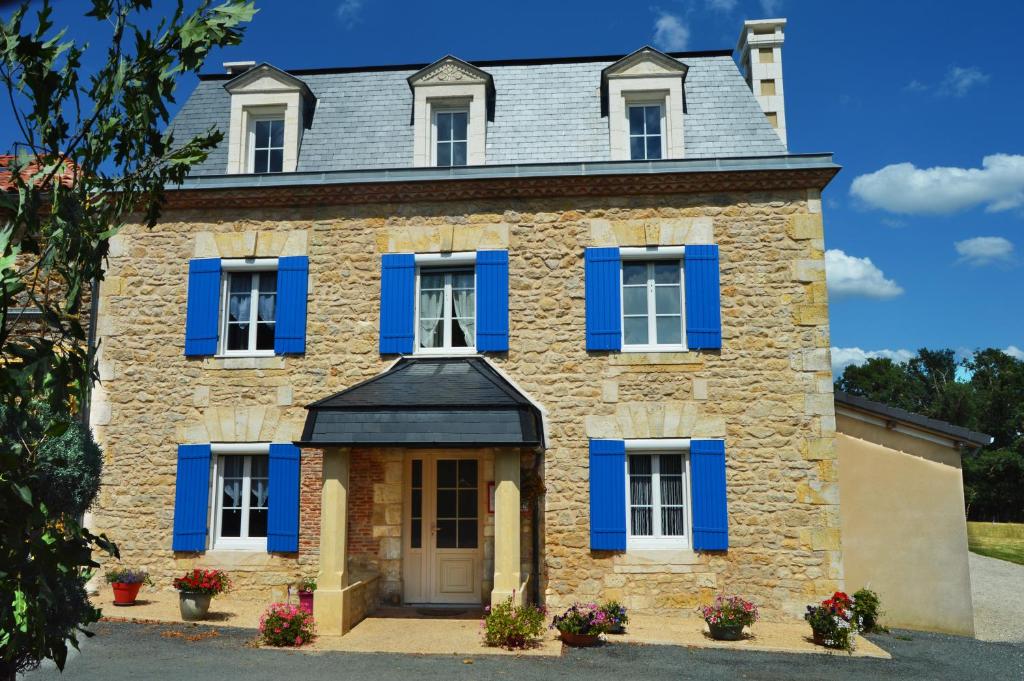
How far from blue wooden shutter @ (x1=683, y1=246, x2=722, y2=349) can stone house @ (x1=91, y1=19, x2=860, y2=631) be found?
0.10 ft

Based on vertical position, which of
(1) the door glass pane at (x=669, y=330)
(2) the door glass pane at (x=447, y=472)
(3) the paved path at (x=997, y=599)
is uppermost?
(1) the door glass pane at (x=669, y=330)

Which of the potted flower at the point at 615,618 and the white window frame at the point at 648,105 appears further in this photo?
the white window frame at the point at 648,105

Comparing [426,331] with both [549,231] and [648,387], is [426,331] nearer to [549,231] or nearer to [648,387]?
[549,231]

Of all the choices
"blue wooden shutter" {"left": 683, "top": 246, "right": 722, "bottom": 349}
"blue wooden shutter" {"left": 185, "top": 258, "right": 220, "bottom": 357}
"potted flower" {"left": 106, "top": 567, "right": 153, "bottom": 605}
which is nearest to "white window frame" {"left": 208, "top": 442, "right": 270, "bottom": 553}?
"potted flower" {"left": 106, "top": 567, "right": 153, "bottom": 605}

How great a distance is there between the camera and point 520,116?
11.7m

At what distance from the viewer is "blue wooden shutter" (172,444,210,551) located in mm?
10461

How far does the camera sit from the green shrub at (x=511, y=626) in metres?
8.12

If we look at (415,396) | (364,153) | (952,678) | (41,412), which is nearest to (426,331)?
(415,396)

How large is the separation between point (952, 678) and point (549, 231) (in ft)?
22.7

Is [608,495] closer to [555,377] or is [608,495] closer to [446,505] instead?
[555,377]

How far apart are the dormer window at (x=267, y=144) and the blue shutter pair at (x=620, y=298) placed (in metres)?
4.92

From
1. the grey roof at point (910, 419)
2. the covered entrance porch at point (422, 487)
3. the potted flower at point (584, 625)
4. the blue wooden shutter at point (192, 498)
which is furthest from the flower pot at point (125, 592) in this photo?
the grey roof at point (910, 419)

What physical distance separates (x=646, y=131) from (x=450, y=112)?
2.90 meters

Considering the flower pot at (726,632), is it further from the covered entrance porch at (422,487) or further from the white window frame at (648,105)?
the white window frame at (648,105)
